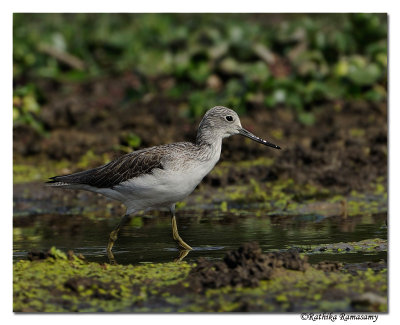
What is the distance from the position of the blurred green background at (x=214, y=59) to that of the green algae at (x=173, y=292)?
25.6 feet

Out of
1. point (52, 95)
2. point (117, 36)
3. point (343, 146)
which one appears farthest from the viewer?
point (117, 36)

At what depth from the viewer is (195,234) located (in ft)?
32.7

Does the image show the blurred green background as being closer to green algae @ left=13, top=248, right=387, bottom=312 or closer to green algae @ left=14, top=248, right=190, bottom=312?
green algae @ left=14, top=248, right=190, bottom=312

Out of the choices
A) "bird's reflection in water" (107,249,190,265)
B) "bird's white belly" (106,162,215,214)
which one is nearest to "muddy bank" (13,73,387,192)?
"bird's white belly" (106,162,215,214)

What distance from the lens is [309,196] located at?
39.1ft

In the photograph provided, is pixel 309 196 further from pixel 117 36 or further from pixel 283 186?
pixel 117 36

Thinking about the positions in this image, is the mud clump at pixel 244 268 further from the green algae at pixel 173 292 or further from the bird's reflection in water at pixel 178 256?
the bird's reflection in water at pixel 178 256

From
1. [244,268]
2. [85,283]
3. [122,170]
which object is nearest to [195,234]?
[122,170]

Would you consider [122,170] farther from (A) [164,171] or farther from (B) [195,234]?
(B) [195,234]

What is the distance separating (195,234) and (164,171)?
1.54 m

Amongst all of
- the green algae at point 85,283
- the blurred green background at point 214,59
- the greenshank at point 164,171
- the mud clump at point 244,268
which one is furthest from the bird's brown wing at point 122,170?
the blurred green background at point 214,59

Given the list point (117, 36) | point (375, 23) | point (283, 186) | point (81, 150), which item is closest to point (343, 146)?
point (283, 186)

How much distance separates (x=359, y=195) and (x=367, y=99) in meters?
4.28
